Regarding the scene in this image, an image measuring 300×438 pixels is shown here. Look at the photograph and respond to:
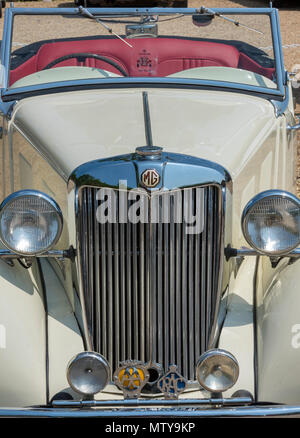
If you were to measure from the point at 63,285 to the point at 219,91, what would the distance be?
137 cm

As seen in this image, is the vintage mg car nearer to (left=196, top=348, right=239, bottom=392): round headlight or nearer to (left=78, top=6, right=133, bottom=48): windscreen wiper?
(left=196, top=348, right=239, bottom=392): round headlight

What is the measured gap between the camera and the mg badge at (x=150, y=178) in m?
2.73

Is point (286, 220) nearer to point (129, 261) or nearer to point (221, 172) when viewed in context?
point (221, 172)

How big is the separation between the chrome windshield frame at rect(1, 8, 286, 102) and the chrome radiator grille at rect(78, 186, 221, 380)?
1.13m

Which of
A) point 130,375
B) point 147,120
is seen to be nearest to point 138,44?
point 147,120

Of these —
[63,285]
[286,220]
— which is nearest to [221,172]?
[286,220]

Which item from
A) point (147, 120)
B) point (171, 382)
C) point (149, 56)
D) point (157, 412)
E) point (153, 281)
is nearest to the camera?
point (157, 412)

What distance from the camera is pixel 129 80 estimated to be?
3.75 meters

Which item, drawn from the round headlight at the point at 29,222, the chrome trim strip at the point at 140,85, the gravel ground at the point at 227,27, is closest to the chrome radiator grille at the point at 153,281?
the round headlight at the point at 29,222

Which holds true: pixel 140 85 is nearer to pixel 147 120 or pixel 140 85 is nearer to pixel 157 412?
pixel 147 120

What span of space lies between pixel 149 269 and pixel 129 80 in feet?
4.38

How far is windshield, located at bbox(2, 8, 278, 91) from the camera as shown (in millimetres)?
4266

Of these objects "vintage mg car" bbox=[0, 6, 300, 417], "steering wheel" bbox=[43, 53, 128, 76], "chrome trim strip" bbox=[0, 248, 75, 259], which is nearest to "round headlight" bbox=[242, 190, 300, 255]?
"vintage mg car" bbox=[0, 6, 300, 417]

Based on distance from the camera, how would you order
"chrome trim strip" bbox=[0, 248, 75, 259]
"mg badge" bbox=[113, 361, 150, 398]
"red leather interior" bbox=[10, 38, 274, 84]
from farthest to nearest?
"red leather interior" bbox=[10, 38, 274, 84] < "chrome trim strip" bbox=[0, 248, 75, 259] < "mg badge" bbox=[113, 361, 150, 398]
